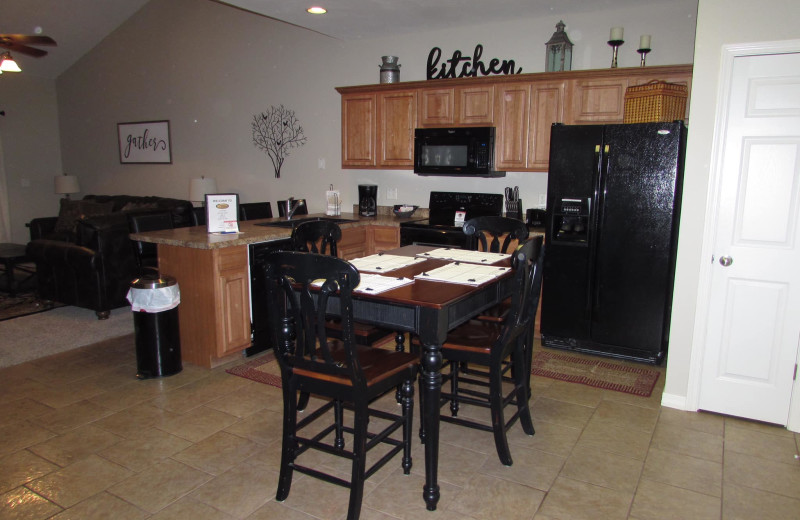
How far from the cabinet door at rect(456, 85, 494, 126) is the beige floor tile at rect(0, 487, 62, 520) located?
3791mm

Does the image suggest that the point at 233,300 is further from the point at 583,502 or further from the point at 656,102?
the point at 656,102

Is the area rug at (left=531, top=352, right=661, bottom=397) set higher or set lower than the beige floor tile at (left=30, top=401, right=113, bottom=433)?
higher

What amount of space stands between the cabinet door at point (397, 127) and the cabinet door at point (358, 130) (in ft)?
0.30

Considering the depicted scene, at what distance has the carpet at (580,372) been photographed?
336 cm

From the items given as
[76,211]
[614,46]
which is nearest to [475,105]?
[614,46]

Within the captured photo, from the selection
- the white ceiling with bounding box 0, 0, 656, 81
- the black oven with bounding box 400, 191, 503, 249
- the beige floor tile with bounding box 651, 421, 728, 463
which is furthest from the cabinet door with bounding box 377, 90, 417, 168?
the beige floor tile with bounding box 651, 421, 728, 463

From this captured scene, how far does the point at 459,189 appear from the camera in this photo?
5.02m

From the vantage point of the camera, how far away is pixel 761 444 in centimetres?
266

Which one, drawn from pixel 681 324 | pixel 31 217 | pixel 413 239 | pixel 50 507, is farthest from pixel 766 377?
pixel 31 217

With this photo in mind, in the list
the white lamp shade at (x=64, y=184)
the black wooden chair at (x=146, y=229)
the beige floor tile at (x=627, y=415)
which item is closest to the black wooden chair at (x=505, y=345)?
the beige floor tile at (x=627, y=415)

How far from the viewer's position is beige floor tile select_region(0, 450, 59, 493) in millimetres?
2277

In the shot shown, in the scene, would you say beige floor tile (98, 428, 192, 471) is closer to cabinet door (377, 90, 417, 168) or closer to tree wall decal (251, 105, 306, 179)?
cabinet door (377, 90, 417, 168)

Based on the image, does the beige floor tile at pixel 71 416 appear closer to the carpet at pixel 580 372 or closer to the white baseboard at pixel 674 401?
the carpet at pixel 580 372

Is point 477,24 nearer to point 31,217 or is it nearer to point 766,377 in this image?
point 766,377
